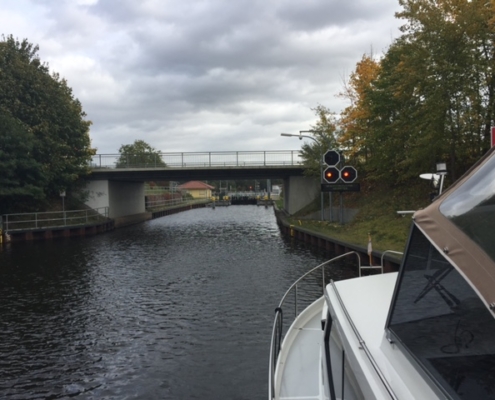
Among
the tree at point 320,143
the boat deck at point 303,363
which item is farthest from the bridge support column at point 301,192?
the boat deck at point 303,363

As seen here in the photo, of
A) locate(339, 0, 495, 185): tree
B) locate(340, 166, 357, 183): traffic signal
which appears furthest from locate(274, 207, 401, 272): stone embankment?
locate(339, 0, 495, 185): tree

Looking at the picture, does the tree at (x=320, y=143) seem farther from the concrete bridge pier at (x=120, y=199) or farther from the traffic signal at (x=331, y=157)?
the concrete bridge pier at (x=120, y=199)

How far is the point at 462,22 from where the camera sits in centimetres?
1966

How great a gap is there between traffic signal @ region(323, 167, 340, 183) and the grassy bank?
283 cm

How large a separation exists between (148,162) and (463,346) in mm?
43120

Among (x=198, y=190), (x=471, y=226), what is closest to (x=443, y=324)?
(x=471, y=226)

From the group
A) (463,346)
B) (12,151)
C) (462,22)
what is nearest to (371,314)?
(463,346)

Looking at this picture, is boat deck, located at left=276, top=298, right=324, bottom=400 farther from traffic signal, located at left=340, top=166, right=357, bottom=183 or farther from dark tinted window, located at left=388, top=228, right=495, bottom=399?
traffic signal, located at left=340, top=166, right=357, bottom=183

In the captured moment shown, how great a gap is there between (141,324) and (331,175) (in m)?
14.9

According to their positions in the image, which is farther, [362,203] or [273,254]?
[362,203]

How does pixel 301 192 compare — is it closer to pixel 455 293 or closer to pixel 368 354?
pixel 368 354

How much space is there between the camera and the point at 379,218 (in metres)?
25.3

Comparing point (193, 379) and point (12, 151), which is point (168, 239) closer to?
point (12, 151)

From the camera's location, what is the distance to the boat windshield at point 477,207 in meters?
2.12
